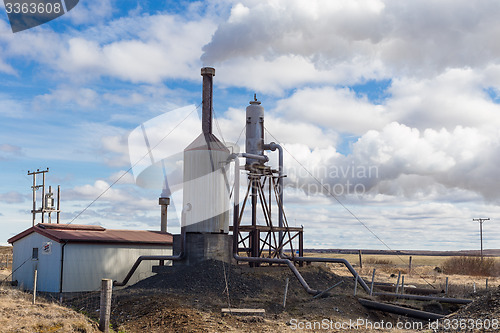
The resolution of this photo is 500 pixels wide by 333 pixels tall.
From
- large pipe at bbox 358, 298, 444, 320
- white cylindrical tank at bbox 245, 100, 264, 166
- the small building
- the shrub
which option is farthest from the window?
the shrub

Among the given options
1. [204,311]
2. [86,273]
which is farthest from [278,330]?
[86,273]

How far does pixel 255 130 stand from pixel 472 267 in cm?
2922

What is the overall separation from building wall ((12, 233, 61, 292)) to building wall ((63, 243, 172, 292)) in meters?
0.61

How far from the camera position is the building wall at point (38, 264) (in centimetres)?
2795

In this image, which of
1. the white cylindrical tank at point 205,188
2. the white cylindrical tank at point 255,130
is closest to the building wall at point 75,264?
the white cylindrical tank at point 205,188

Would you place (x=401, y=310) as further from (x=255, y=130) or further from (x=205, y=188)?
(x=255, y=130)

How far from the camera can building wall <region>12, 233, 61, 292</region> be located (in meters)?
28.0

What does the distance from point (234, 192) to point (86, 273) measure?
9432 mm

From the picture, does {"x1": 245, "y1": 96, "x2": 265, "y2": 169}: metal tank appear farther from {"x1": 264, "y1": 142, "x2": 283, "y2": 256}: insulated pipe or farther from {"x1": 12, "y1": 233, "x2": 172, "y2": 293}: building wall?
{"x1": 12, "y1": 233, "x2": 172, "y2": 293}: building wall

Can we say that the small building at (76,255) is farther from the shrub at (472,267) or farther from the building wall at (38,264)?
the shrub at (472,267)

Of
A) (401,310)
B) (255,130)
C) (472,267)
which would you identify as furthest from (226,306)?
(472,267)

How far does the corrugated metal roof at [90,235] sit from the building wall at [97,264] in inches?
14.7

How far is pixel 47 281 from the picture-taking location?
2816cm

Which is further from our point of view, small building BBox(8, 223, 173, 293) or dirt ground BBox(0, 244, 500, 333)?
small building BBox(8, 223, 173, 293)
